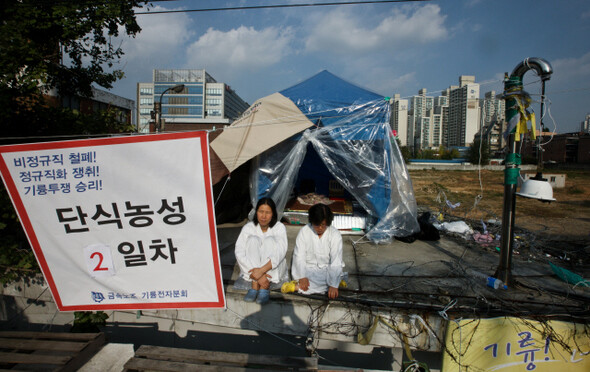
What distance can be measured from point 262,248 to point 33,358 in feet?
7.05

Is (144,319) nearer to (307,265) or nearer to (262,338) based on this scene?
(262,338)

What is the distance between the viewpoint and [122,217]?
204 centimetres

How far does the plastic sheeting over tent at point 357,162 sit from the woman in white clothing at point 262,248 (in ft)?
6.26

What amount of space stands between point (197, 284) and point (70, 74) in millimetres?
5958

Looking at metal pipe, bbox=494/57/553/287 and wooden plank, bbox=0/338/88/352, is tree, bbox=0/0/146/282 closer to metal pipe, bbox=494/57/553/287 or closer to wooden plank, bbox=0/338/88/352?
wooden plank, bbox=0/338/88/352

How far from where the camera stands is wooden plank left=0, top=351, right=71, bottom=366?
2473 mm

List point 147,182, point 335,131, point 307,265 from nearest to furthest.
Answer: point 147,182 → point 307,265 → point 335,131

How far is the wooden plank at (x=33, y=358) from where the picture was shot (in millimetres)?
2473

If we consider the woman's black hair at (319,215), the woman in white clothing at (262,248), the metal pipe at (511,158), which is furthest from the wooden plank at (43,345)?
the metal pipe at (511,158)

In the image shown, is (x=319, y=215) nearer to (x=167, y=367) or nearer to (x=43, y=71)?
(x=167, y=367)

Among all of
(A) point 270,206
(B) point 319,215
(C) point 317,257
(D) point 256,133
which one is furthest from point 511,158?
(D) point 256,133

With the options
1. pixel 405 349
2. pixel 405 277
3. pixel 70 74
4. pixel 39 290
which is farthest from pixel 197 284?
pixel 70 74

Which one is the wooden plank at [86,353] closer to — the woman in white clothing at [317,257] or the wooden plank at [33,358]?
the wooden plank at [33,358]

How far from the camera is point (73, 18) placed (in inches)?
190
